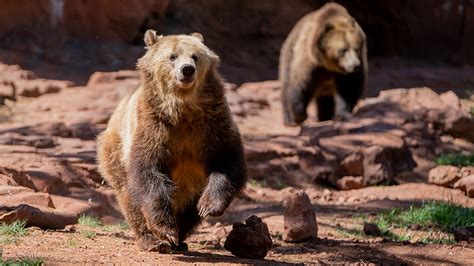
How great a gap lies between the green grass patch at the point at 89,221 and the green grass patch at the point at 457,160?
4.46 metres

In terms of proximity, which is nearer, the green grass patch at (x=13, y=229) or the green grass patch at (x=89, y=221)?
the green grass patch at (x=13, y=229)

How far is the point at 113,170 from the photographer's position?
20.0 ft

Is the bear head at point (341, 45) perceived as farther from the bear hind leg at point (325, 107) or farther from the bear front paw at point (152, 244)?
the bear front paw at point (152, 244)

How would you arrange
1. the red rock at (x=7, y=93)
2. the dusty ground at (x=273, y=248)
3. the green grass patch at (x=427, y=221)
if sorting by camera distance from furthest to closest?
the red rock at (x=7, y=93), the green grass patch at (x=427, y=221), the dusty ground at (x=273, y=248)

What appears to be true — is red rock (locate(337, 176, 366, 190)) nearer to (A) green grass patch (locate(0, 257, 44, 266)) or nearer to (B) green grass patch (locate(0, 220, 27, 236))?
(B) green grass patch (locate(0, 220, 27, 236))

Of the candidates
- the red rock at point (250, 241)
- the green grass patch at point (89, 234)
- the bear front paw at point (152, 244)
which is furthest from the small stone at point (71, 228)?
the red rock at point (250, 241)

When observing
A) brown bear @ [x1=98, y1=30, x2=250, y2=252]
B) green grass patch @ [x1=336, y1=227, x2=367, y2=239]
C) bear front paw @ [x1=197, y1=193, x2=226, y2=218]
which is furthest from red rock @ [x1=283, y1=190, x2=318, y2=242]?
bear front paw @ [x1=197, y1=193, x2=226, y2=218]

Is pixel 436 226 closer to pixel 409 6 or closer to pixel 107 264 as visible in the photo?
pixel 107 264

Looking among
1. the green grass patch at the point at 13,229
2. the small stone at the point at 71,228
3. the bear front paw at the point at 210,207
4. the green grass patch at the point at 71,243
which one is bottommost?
the small stone at the point at 71,228

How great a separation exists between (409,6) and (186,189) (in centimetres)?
1360

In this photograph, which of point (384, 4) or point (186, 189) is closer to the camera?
point (186, 189)

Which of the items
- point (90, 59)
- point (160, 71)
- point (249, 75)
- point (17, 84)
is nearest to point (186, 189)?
point (160, 71)

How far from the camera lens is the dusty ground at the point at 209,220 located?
5.60 metres

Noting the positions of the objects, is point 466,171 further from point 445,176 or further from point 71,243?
point 71,243
